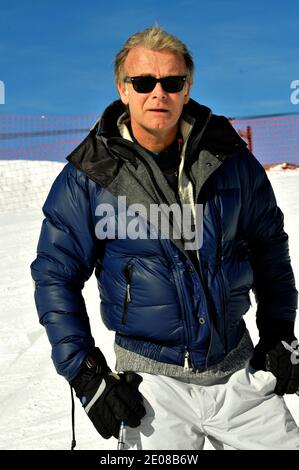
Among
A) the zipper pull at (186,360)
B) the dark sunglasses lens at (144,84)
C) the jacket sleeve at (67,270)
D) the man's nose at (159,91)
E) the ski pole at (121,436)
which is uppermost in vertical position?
the dark sunglasses lens at (144,84)

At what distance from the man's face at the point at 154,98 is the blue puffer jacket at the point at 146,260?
11 cm

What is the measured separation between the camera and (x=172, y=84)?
2.92 m

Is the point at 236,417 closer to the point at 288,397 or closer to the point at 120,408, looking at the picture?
the point at 120,408

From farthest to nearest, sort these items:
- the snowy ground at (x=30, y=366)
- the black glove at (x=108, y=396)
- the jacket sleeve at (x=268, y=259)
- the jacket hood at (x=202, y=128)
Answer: the snowy ground at (x=30, y=366) → the jacket sleeve at (x=268, y=259) → the jacket hood at (x=202, y=128) → the black glove at (x=108, y=396)

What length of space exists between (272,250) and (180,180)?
0.62m

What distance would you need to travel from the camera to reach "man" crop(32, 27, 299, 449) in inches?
110

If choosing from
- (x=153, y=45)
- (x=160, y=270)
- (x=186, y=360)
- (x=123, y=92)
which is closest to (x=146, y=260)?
(x=160, y=270)

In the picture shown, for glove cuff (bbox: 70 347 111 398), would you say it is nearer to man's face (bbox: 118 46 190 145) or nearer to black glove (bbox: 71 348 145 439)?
black glove (bbox: 71 348 145 439)

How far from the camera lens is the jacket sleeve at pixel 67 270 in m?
2.87

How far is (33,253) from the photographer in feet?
36.0

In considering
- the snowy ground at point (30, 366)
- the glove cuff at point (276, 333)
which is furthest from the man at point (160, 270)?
the snowy ground at point (30, 366)

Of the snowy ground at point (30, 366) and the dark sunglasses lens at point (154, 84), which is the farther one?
the snowy ground at point (30, 366)

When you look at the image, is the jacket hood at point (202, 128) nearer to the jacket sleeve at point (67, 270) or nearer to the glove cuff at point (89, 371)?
the jacket sleeve at point (67, 270)
